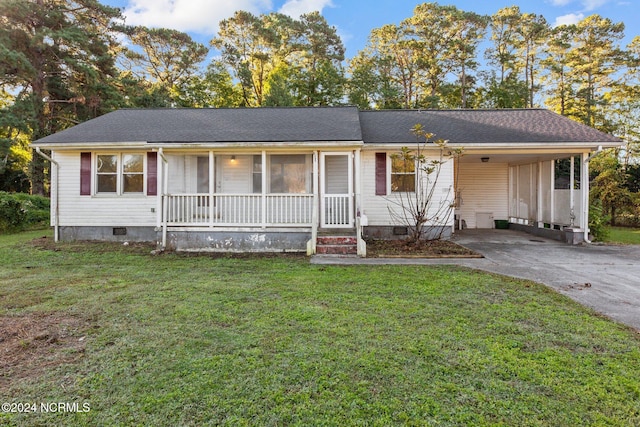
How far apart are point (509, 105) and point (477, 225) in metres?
14.9

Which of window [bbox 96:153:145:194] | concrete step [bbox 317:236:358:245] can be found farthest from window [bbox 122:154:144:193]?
concrete step [bbox 317:236:358:245]

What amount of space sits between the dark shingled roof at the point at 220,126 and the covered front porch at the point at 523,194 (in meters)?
4.67

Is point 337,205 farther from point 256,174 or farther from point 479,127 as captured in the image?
point 479,127

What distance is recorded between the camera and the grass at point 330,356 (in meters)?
2.19

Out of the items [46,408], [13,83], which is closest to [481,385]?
[46,408]

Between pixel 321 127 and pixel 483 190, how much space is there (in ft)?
25.4

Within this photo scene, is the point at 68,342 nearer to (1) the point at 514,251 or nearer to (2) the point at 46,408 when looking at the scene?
(2) the point at 46,408

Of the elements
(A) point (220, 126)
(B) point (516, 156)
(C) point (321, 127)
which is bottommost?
(B) point (516, 156)

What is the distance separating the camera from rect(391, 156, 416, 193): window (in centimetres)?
1000

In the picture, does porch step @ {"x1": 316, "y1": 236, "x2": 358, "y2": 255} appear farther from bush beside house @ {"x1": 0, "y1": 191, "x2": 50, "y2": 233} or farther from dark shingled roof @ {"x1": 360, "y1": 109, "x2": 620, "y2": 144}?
bush beside house @ {"x1": 0, "y1": 191, "x2": 50, "y2": 233}

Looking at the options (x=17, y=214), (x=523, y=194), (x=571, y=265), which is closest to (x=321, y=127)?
(x=571, y=265)

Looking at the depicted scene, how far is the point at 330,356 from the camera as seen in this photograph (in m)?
2.91

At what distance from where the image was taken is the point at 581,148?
930 centimetres

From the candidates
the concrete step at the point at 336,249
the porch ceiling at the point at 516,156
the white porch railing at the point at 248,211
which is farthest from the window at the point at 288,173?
the porch ceiling at the point at 516,156
